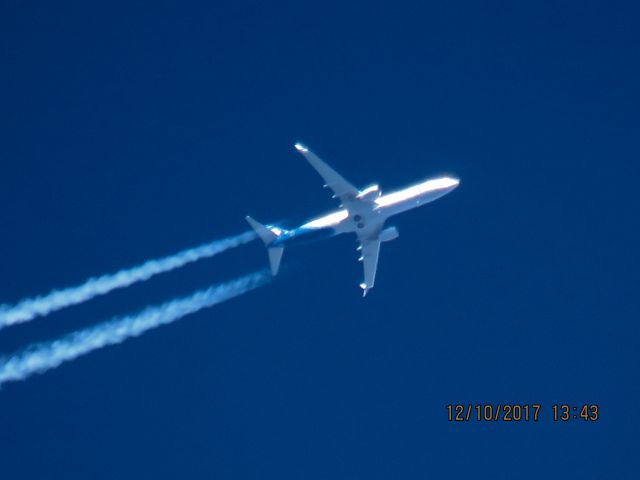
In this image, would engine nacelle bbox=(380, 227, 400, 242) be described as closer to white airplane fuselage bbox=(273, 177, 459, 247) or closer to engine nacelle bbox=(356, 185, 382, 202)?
white airplane fuselage bbox=(273, 177, 459, 247)

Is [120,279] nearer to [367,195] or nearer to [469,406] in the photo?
[367,195]

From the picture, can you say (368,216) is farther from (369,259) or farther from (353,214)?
(369,259)

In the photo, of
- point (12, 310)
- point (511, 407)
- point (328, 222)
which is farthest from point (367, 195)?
point (12, 310)

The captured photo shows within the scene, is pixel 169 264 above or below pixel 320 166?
below

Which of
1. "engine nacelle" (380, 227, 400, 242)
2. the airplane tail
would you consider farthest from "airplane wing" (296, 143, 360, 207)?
the airplane tail

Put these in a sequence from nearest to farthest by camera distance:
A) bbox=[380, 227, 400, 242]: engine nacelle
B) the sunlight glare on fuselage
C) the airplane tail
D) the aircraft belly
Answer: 1. the aircraft belly
2. the airplane tail
3. the sunlight glare on fuselage
4. bbox=[380, 227, 400, 242]: engine nacelle

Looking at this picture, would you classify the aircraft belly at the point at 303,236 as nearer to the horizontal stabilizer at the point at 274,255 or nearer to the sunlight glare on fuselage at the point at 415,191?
the horizontal stabilizer at the point at 274,255
